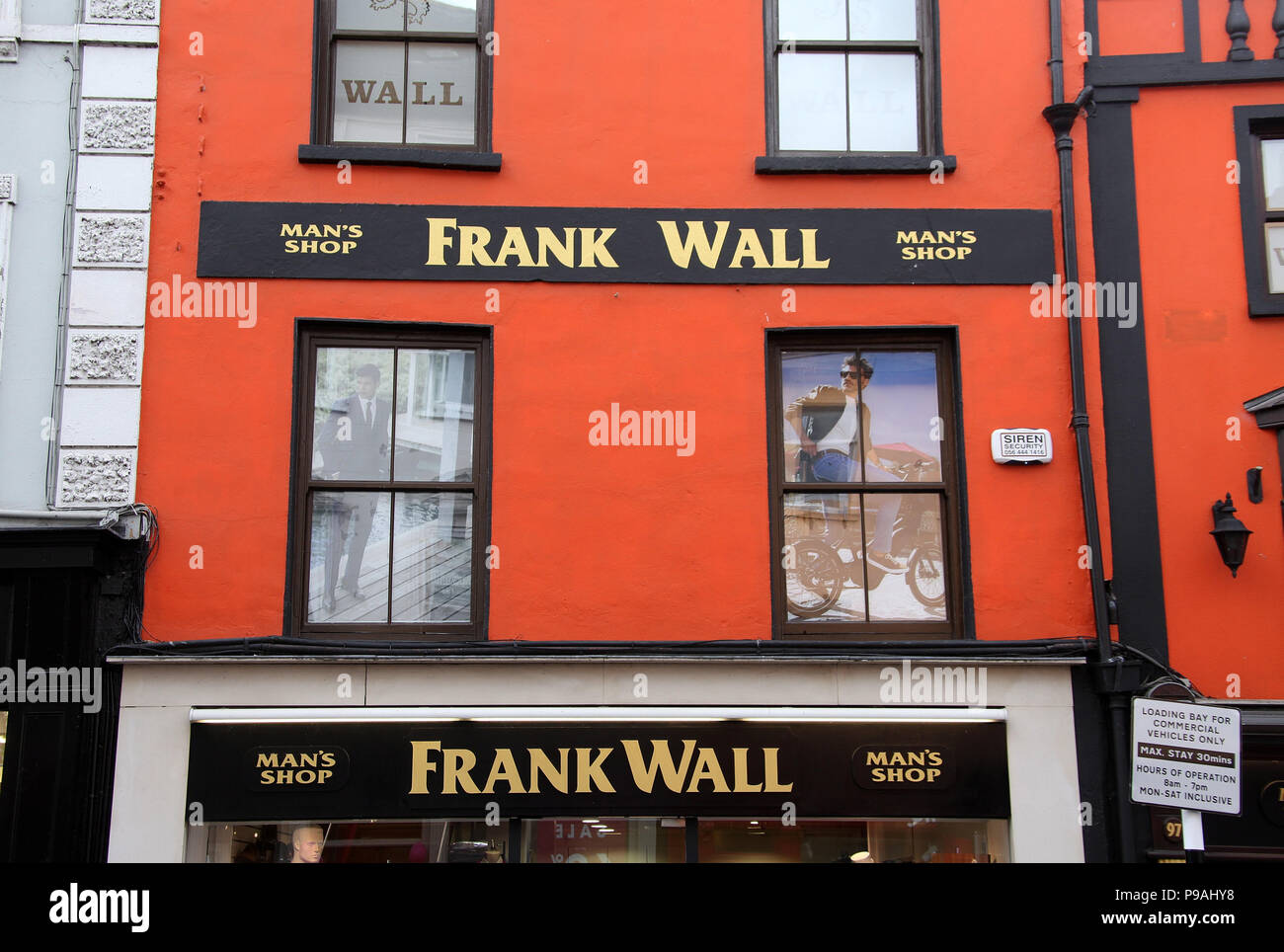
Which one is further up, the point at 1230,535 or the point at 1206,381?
the point at 1206,381

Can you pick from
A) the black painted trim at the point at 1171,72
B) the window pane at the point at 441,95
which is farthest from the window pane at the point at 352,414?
the black painted trim at the point at 1171,72

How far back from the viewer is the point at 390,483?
8547mm

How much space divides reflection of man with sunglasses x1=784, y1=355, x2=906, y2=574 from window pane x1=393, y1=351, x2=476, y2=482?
2.24 meters

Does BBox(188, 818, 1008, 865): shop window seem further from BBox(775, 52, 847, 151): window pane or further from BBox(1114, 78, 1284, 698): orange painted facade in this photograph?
BBox(775, 52, 847, 151): window pane

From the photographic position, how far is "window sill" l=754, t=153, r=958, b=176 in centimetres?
880

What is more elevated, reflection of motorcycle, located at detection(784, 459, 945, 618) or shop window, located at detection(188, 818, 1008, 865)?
reflection of motorcycle, located at detection(784, 459, 945, 618)

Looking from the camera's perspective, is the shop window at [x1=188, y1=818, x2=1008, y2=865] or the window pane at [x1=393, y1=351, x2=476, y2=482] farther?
the window pane at [x1=393, y1=351, x2=476, y2=482]

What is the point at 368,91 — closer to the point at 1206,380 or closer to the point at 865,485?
the point at 865,485

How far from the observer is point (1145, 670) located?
8164mm

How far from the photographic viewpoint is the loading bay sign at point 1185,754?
6.97m

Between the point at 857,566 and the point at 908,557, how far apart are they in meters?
0.35

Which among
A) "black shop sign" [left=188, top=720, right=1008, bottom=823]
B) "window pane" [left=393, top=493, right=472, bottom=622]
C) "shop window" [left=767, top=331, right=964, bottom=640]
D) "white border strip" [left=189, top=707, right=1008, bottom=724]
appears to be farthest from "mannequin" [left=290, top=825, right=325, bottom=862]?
"shop window" [left=767, top=331, right=964, bottom=640]

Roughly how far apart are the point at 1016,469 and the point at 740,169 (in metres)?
2.81

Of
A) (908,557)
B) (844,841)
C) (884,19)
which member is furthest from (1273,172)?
(844,841)
